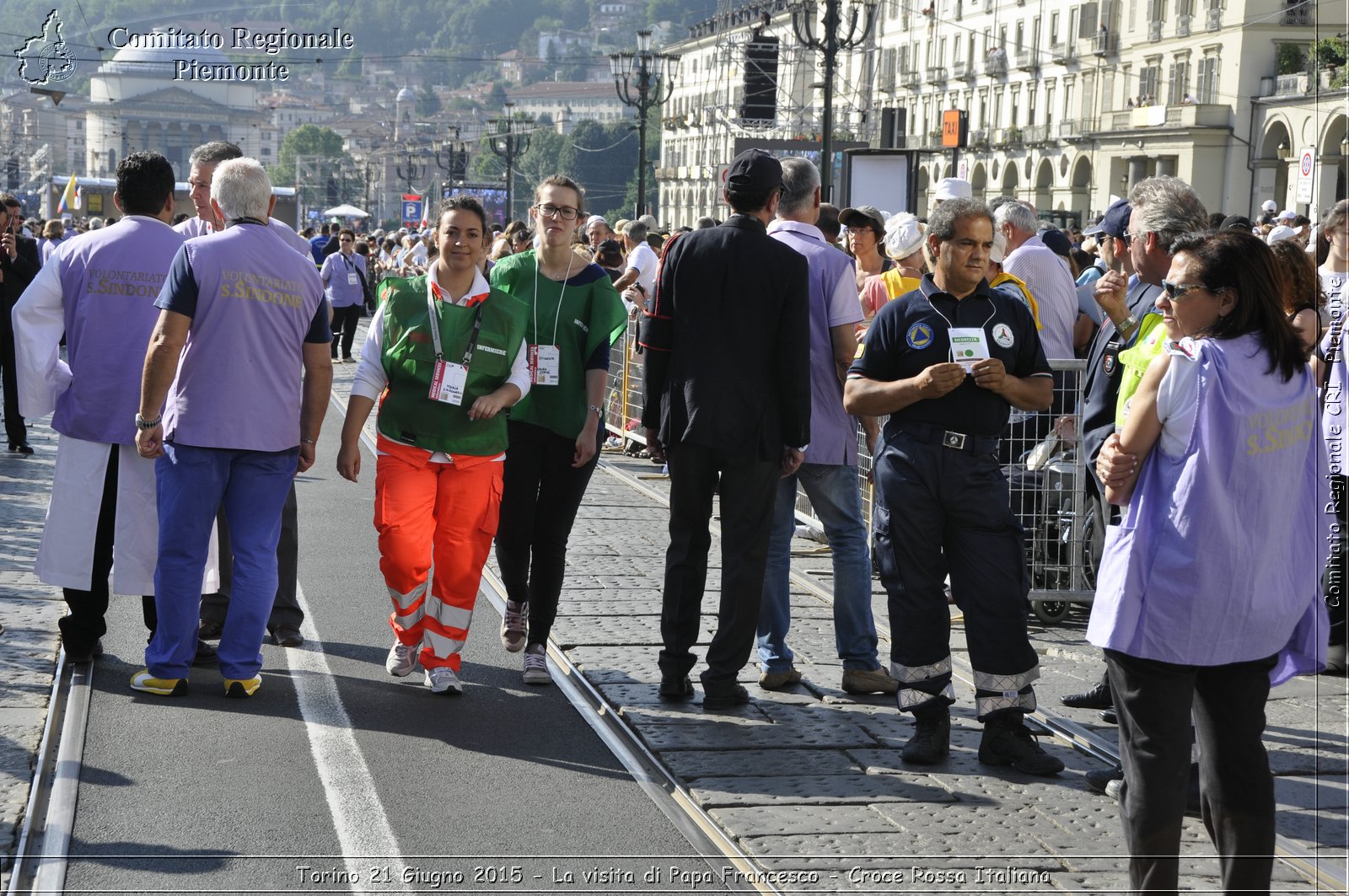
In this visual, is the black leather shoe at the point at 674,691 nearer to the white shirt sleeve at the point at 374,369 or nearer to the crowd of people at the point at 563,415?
the crowd of people at the point at 563,415

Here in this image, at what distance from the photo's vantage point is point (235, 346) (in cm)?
636

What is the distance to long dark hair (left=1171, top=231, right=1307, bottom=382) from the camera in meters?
4.11

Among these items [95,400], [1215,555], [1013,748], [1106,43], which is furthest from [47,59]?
[1106,43]

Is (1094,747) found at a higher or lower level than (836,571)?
lower

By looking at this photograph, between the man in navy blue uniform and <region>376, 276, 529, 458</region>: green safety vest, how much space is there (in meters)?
1.50

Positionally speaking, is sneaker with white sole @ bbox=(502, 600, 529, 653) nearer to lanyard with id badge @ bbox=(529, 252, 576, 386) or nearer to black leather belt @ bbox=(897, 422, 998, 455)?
lanyard with id badge @ bbox=(529, 252, 576, 386)

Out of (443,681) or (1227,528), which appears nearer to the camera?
(1227,528)

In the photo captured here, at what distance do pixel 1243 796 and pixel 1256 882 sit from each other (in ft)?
0.72

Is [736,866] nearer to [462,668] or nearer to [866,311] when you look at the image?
[462,668]

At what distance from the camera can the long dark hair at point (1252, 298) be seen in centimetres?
411

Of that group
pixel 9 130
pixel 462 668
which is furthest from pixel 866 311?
pixel 9 130

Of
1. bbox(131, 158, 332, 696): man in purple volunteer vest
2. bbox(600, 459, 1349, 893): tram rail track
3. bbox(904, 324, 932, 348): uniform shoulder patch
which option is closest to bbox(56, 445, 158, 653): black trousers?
bbox(131, 158, 332, 696): man in purple volunteer vest

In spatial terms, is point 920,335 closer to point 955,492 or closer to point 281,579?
point 955,492

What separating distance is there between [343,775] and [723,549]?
72.2 inches
